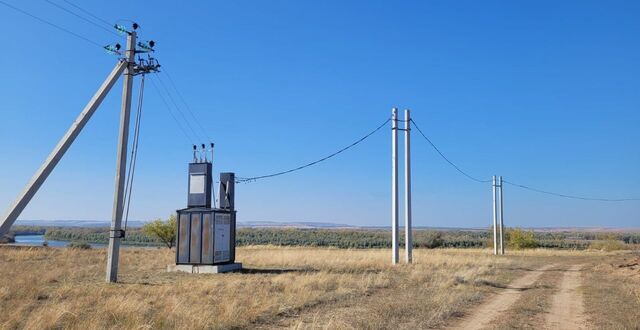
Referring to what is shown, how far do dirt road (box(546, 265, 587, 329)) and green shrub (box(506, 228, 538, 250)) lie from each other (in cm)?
5092

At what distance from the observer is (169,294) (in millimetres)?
16328

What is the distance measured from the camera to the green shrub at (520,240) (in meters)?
70.2

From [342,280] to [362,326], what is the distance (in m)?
9.54

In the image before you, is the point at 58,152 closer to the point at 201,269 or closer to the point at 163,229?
the point at 201,269

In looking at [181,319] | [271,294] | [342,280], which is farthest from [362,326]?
[342,280]

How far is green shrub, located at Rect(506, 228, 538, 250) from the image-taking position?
Result: 7019 cm

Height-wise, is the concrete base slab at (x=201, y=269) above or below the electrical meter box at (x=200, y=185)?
below

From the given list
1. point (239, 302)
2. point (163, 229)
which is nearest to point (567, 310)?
point (239, 302)

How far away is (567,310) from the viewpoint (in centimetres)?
1451

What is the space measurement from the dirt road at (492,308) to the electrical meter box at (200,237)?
13.3m

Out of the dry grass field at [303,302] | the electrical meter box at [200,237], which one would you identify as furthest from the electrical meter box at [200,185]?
the dry grass field at [303,302]

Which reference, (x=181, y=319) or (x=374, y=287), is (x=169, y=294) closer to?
(x=181, y=319)

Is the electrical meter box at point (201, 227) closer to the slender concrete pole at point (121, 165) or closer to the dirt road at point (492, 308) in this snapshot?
the slender concrete pole at point (121, 165)

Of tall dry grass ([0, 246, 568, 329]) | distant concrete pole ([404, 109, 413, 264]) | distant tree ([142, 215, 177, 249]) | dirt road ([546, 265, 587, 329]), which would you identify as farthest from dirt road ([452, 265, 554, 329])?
distant tree ([142, 215, 177, 249])
